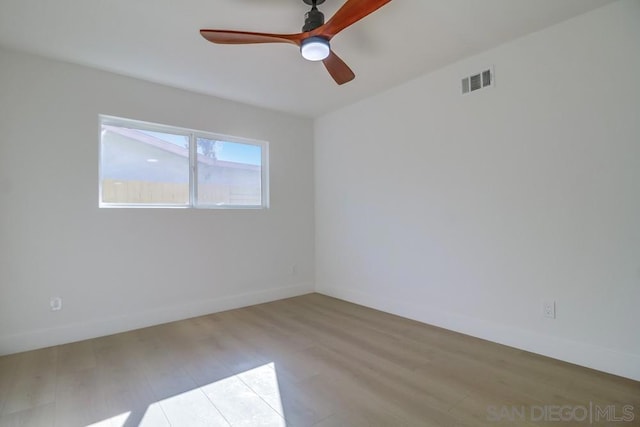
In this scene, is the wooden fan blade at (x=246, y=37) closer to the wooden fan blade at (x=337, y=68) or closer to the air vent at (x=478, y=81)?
the wooden fan blade at (x=337, y=68)

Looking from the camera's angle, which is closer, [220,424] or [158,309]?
[220,424]

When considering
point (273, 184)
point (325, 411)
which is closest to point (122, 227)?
point (273, 184)

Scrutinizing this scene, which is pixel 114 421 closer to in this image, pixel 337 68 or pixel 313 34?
pixel 313 34

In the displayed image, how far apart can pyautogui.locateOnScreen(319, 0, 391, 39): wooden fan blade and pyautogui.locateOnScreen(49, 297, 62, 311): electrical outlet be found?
307cm

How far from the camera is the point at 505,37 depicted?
2488 mm

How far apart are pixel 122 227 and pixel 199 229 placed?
75 centimetres

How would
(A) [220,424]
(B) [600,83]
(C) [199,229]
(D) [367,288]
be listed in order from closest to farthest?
(A) [220,424]
(B) [600,83]
(C) [199,229]
(D) [367,288]

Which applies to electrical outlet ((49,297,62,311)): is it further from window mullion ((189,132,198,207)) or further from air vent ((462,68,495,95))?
air vent ((462,68,495,95))

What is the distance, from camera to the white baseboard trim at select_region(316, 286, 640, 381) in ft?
6.81

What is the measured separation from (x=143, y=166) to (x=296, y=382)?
8.54 feet

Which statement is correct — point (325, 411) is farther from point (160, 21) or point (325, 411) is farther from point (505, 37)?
point (505, 37)

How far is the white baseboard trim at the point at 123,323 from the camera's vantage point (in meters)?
2.56

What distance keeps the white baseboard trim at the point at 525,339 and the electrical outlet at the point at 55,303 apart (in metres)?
3.09

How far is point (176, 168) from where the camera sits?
→ 3.46 m
